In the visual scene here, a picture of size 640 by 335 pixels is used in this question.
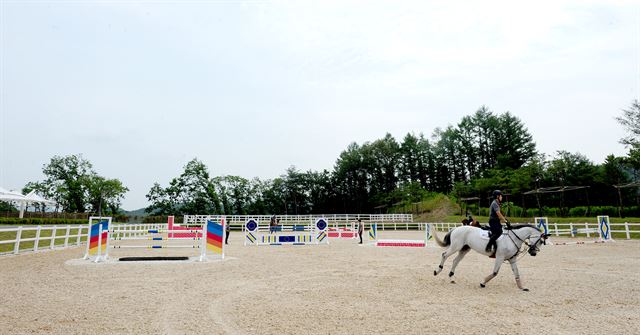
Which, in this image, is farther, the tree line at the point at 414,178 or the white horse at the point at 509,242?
the tree line at the point at 414,178

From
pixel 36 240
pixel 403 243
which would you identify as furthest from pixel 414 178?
pixel 36 240

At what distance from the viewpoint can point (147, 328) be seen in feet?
15.3

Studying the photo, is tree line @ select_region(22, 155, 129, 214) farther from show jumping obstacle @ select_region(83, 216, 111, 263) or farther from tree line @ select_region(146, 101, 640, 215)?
show jumping obstacle @ select_region(83, 216, 111, 263)

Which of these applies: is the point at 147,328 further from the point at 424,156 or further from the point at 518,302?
the point at 424,156

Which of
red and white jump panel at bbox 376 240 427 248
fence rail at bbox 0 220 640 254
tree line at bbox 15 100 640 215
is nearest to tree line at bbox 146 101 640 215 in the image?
tree line at bbox 15 100 640 215

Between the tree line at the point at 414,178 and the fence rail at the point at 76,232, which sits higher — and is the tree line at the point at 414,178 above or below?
above

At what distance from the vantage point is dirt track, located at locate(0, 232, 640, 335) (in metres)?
4.74

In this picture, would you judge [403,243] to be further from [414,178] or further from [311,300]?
[414,178]

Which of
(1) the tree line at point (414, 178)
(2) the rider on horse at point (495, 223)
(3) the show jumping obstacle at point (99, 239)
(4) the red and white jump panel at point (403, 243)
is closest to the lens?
(2) the rider on horse at point (495, 223)

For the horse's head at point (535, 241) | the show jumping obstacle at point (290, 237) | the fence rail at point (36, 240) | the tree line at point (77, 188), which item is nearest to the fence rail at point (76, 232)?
the fence rail at point (36, 240)

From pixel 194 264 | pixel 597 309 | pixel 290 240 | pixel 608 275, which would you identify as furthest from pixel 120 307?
pixel 290 240

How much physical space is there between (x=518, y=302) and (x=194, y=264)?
9.10 m

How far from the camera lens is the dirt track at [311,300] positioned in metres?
4.74

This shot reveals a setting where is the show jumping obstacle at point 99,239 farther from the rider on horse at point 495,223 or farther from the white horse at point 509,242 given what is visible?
the rider on horse at point 495,223
